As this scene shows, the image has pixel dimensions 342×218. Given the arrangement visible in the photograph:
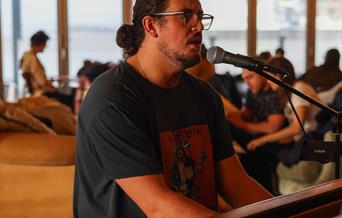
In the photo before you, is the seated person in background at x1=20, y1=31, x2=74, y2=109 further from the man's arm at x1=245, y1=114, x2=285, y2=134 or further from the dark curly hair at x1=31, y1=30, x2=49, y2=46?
the man's arm at x1=245, y1=114, x2=285, y2=134

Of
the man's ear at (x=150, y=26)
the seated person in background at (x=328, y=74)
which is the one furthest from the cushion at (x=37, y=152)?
the seated person in background at (x=328, y=74)

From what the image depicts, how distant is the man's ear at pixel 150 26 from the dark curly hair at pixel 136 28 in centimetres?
2

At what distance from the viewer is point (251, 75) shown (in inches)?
188

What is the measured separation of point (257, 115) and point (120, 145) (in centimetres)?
344

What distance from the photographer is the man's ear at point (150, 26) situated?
1.64m

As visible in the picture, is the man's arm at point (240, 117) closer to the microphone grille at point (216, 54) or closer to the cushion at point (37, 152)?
the cushion at point (37, 152)

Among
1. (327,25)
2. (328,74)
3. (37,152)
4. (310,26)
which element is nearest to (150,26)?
(37,152)

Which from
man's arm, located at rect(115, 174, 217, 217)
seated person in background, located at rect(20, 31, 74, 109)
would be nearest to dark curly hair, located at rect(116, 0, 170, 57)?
man's arm, located at rect(115, 174, 217, 217)

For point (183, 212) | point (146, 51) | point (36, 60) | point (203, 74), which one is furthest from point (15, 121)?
point (36, 60)

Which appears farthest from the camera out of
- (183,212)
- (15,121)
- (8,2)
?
(8,2)

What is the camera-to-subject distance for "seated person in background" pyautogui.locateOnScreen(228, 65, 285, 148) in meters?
4.57

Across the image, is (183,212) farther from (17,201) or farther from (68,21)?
(68,21)

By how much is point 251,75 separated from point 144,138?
3.39 metres

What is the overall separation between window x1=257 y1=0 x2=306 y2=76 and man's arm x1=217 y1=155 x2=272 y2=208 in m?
8.18
